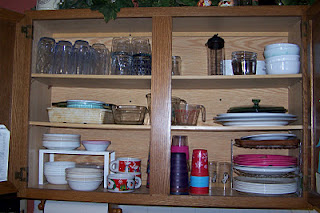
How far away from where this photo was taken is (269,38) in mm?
1832

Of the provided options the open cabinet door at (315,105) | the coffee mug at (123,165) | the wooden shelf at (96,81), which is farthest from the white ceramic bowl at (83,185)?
the open cabinet door at (315,105)

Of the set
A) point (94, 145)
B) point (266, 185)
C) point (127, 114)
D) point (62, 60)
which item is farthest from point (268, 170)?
point (62, 60)

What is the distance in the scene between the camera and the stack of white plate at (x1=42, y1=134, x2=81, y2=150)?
65.7 inches

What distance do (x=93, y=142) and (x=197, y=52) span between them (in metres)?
0.80

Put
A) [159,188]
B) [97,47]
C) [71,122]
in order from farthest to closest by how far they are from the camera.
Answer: [97,47] → [71,122] → [159,188]

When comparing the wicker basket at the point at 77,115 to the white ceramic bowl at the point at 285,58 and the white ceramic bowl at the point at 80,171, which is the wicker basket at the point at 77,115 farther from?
the white ceramic bowl at the point at 285,58

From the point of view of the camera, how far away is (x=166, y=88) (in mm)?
1492

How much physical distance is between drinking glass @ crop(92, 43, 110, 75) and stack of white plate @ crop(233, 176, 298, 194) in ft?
2.97

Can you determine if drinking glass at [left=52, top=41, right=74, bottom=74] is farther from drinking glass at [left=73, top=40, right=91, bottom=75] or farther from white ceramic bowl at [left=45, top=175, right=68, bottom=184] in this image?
white ceramic bowl at [left=45, top=175, right=68, bottom=184]

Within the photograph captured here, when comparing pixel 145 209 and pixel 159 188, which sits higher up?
pixel 159 188

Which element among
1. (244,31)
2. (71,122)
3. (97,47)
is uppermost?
(244,31)

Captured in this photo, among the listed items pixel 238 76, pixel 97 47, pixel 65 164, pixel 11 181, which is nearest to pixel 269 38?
pixel 238 76

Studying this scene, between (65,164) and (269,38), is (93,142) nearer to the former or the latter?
(65,164)

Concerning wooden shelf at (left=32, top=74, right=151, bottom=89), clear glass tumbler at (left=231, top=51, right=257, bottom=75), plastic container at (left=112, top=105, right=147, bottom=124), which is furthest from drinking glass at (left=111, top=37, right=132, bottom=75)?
clear glass tumbler at (left=231, top=51, right=257, bottom=75)
